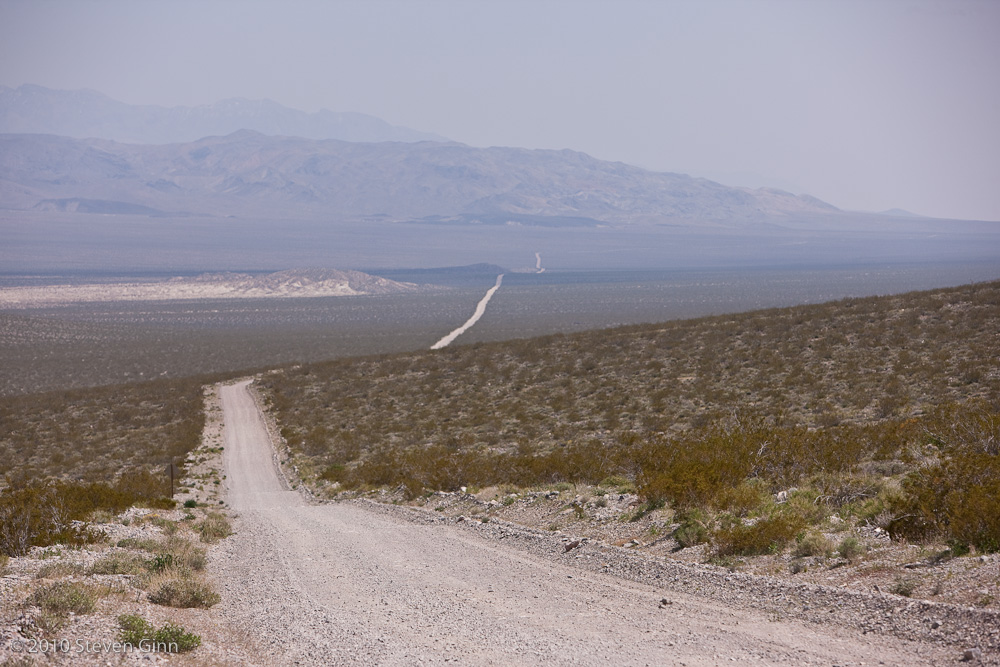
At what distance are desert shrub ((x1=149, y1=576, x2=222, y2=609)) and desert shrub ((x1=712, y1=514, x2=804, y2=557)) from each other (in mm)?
7152

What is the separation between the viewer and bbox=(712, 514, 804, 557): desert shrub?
35.9ft

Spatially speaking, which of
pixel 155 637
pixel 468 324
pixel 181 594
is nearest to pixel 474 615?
pixel 155 637

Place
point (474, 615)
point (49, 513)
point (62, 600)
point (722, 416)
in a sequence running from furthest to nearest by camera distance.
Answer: point (722, 416)
point (49, 513)
point (474, 615)
point (62, 600)

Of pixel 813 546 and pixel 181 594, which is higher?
pixel 813 546

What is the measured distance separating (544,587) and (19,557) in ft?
26.2

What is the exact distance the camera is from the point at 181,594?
10.0m

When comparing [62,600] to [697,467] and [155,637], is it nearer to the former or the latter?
[155,637]

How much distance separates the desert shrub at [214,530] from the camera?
1556 centimetres

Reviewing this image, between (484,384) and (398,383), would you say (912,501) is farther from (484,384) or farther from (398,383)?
(398,383)

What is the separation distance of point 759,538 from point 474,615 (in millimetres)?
4299

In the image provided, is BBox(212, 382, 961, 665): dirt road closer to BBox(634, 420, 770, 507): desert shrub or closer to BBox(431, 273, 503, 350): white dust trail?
BBox(634, 420, 770, 507): desert shrub

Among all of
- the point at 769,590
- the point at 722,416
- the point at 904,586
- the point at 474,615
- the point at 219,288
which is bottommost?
the point at 722,416

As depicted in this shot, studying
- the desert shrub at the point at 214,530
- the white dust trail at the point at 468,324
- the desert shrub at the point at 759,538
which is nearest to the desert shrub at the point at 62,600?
the desert shrub at the point at 214,530

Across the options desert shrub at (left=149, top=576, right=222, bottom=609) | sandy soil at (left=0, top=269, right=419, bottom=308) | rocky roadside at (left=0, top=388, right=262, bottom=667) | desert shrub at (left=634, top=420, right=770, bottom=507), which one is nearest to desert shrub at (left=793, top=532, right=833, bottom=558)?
desert shrub at (left=634, top=420, right=770, bottom=507)
